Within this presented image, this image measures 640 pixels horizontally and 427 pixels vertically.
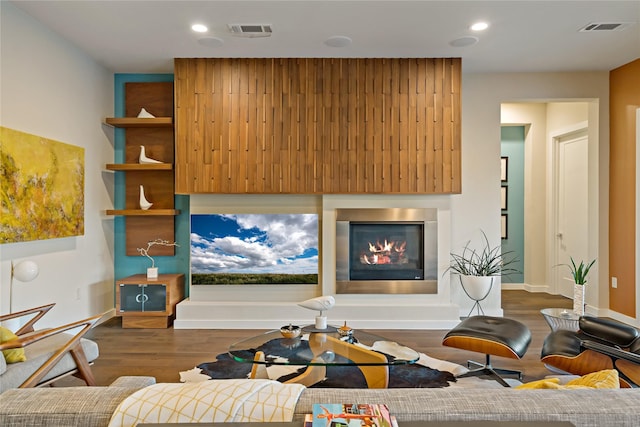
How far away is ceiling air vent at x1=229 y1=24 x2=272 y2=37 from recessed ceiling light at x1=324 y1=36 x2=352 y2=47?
55cm

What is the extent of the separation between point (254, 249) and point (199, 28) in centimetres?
216

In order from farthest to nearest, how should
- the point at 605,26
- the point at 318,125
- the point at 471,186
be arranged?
the point at 471,186, the point at 318,125, the point at 605,26

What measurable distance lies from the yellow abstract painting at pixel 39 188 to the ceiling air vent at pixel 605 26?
15.1 ft

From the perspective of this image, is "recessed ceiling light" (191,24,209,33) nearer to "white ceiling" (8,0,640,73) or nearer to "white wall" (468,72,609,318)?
"white ceiling" (8,0,640,73)

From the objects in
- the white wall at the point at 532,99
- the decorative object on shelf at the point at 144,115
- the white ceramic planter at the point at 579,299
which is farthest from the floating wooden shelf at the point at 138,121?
the white ceramic planter at the point at 579,299

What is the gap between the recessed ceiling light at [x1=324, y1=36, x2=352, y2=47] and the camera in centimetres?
383

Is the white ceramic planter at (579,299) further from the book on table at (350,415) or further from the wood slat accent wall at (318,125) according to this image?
the book on table at (350,415)

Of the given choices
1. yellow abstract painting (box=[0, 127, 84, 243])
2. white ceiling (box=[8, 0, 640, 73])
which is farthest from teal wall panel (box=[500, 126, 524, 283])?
yellow abstract painting (box=[0, 127, 84, 243])

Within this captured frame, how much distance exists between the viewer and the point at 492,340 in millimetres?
2695

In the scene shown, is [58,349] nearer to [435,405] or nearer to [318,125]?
[435,405]

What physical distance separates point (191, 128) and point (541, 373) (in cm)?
376

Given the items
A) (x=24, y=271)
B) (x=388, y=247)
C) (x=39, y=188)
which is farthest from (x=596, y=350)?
(x=39, y=188)

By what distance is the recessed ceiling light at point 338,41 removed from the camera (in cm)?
383

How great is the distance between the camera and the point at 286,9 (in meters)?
3.27
